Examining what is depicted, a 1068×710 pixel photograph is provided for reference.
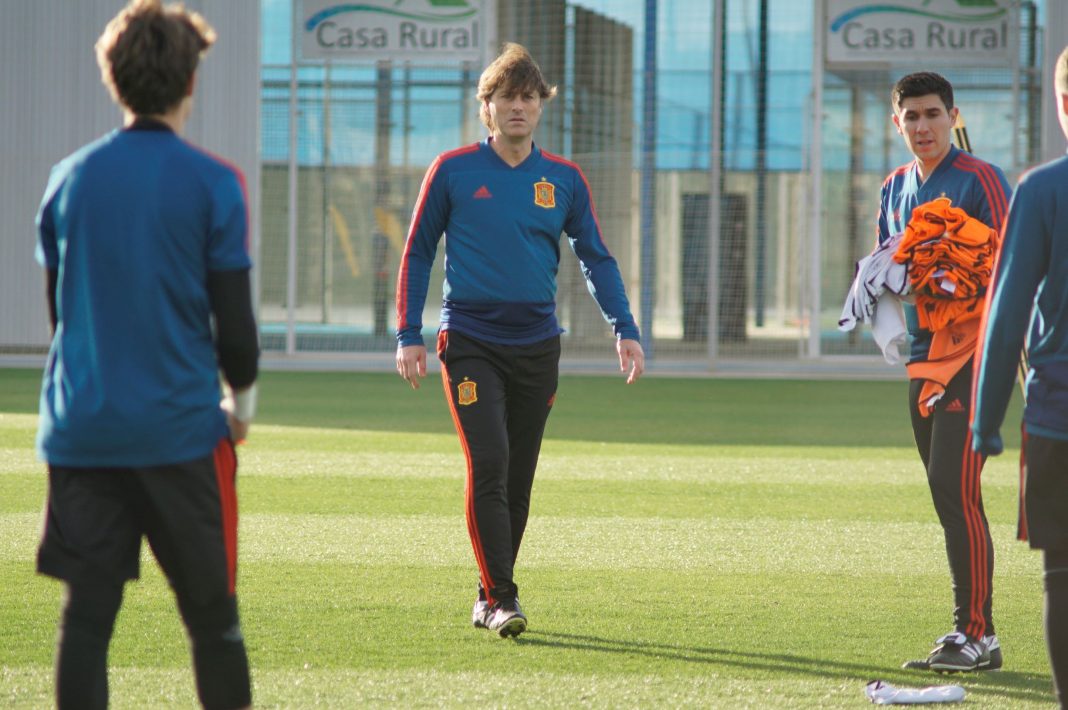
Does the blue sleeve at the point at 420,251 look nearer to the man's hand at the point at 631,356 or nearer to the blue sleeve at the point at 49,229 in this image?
the man's hand at the point at 631,356

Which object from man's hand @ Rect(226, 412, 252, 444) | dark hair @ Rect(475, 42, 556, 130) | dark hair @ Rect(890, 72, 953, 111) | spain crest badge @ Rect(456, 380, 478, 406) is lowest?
spain crest badge @ Rect(456, 380, 478, 406)

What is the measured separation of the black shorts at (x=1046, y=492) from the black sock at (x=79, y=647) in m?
1.95

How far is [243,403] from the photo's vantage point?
283cm

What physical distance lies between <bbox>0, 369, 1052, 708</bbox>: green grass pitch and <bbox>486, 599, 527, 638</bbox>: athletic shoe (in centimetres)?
4

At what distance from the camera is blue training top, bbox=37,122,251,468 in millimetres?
2658

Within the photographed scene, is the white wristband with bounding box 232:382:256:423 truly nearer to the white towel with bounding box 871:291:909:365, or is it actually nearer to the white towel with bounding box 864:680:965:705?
the white towel with bounding box 864:680:965:705

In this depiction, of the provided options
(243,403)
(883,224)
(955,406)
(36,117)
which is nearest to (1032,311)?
(955,406)

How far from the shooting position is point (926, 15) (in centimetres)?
1808

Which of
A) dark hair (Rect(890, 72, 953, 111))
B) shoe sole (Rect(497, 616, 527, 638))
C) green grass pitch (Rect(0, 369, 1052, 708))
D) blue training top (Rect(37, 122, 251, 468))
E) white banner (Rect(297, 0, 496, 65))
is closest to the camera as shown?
blue training top (Rect(37, 122, 251, 468))

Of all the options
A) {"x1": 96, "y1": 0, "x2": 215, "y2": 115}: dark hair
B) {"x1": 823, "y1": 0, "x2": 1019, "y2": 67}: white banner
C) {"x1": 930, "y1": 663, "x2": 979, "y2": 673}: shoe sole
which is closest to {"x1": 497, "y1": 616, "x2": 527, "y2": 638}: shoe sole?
{"x1": 930, "y1": 663, "x2": 979, "y2": 673}: shoe sole

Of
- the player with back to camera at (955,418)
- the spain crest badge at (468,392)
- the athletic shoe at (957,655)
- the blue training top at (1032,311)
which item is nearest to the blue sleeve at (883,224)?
the player with back to camera at (955,418)

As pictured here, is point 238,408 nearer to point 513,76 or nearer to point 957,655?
point 513,76

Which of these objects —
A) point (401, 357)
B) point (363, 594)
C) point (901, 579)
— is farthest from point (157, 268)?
point (901, 579)

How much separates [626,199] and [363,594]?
48.6ft
